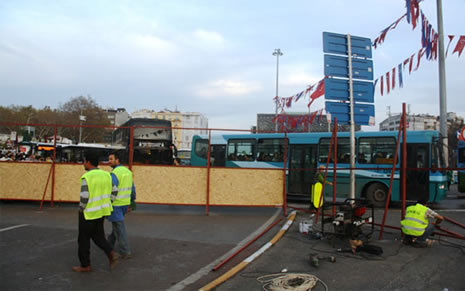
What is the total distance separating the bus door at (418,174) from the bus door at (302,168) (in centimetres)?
370

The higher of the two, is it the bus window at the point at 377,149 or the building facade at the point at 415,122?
the building facade at the point at 415,122

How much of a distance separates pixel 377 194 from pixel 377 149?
178 centimetres

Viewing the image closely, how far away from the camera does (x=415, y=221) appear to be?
6531mm

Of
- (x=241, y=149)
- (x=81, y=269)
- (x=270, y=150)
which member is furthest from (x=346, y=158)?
(x=81, y=269)

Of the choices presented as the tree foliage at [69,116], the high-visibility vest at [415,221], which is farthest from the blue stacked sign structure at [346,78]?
the tree foliage at [69,116]

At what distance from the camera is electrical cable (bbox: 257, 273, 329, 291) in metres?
4.46

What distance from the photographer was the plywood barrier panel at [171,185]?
10.5 metres

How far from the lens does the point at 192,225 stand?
28.9ft

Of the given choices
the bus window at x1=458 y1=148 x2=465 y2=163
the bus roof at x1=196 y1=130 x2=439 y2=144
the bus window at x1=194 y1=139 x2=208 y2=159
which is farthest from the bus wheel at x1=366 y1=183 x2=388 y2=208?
the bus window at x1=194 y1=139 x2=208 y2=159

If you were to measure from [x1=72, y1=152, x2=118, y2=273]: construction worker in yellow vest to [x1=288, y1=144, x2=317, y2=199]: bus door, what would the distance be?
10.7 meters

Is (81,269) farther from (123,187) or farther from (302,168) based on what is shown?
(302,168)

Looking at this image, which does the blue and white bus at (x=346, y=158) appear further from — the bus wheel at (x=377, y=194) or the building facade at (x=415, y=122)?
the building facade at (x=415, y=122)

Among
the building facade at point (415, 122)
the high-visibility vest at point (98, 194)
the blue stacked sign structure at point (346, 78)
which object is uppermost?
the building facade at point (415, 122)

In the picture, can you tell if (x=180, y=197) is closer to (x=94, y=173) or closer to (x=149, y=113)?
(x=94, y=173)
